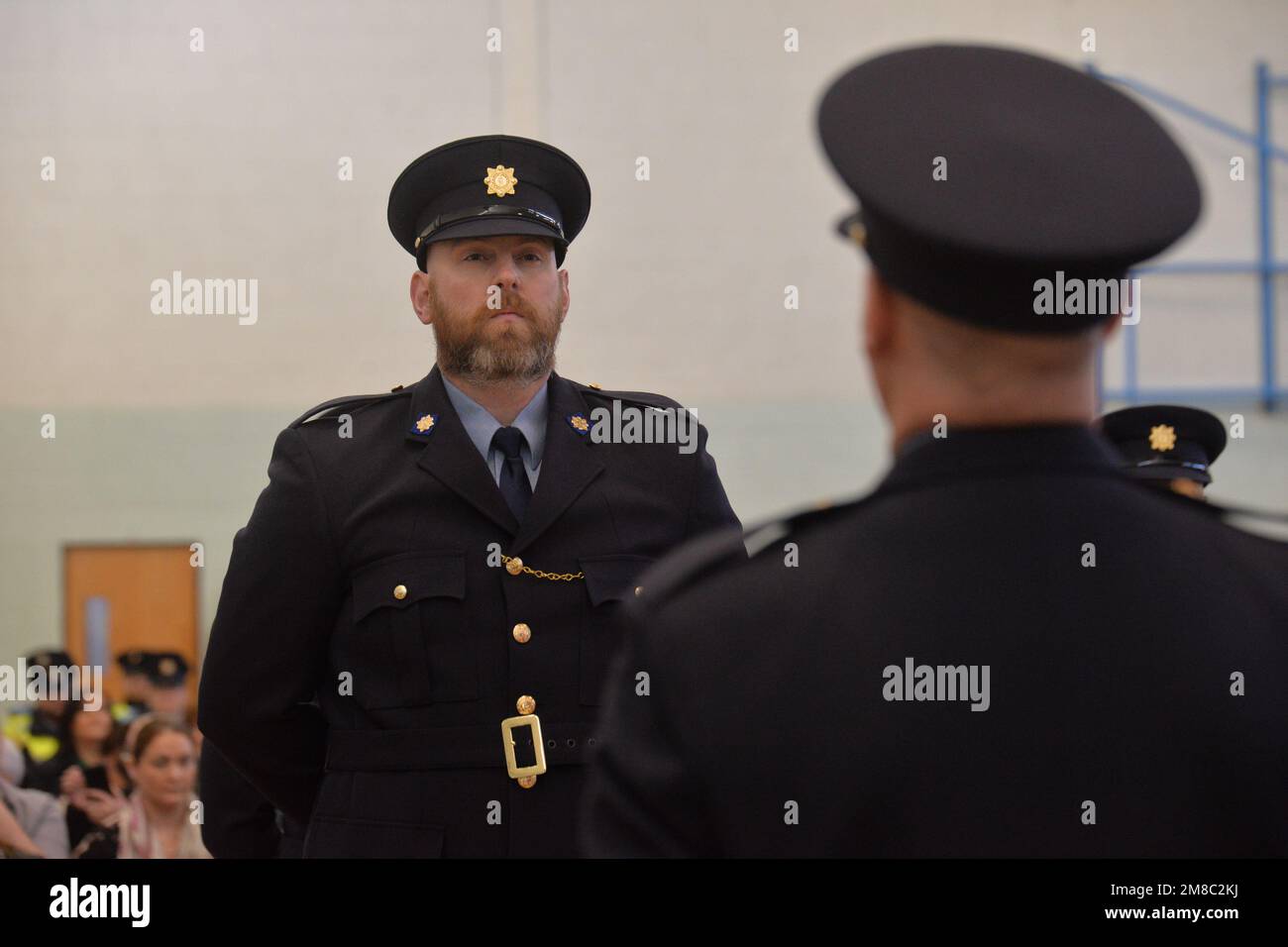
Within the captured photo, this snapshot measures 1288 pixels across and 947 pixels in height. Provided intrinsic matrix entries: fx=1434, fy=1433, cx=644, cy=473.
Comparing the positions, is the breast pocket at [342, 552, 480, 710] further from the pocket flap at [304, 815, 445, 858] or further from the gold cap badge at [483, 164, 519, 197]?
the gold cap badge at [483, 164, 519, 197]

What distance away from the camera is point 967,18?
4.30 m

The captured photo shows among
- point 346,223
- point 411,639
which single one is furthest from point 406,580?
point 346,223

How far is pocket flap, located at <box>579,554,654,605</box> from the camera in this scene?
1855 millimetres

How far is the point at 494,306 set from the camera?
6.27ft

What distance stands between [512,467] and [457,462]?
0.27 feet

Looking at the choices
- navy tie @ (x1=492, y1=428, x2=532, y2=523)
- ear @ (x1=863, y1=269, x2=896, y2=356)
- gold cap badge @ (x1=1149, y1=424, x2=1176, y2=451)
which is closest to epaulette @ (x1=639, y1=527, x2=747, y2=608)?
ear @ (x1=863, y1=269, x2=896, y2=356)

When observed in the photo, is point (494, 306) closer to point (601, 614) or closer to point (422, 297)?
point (422, 297)

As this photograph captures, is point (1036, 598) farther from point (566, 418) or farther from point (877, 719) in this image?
point (566, 418)

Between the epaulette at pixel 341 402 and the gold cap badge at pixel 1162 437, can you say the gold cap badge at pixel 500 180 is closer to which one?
the epaulette at pixel 341 402
